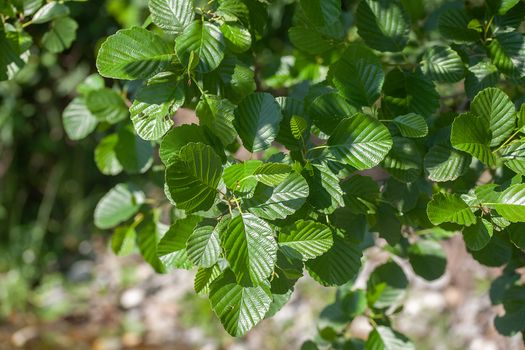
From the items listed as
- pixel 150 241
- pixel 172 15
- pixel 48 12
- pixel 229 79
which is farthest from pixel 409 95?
pixel 48 12

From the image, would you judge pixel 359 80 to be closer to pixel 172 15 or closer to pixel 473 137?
pixel 473 137

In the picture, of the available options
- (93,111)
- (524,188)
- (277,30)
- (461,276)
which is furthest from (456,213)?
(461,276)

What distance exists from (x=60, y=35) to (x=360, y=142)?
72 centimetres

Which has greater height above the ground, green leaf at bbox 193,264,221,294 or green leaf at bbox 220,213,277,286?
A: green leaf at bbox 220,213,277,286

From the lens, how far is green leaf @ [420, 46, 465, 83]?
1.14m

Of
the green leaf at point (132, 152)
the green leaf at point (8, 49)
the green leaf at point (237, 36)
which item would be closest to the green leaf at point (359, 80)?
the green leaf at point (237, 36)

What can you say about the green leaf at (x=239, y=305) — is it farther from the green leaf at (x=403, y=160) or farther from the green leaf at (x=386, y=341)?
the green leaf at (x=386, y=341)

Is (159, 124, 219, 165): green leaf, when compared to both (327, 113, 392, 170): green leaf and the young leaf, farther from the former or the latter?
the young leaf

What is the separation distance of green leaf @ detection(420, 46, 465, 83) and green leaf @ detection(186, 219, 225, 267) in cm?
47

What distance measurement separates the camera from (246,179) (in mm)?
917

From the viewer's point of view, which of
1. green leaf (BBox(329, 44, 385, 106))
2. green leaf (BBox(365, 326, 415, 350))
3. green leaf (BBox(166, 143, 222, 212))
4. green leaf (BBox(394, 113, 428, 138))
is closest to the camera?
green leaf (BBox(166, 143, 222, 212))

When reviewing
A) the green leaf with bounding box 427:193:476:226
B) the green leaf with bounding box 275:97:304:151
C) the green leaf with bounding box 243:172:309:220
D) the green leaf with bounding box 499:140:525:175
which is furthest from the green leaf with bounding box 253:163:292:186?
the green leaf with bounding box 499:140:525:175

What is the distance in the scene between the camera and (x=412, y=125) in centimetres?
97

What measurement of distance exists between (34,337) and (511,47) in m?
2.89
